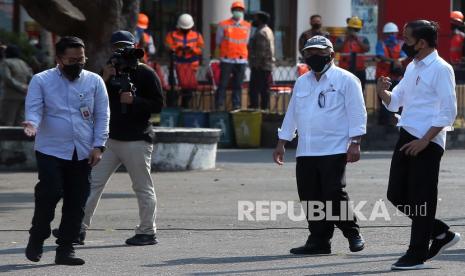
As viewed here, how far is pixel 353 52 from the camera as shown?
21344mm

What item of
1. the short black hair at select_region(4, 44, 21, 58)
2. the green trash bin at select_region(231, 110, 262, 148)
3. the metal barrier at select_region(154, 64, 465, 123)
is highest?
the short black hair at select_region(4, 44, 21, 58)

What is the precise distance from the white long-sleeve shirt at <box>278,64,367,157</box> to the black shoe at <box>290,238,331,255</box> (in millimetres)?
683

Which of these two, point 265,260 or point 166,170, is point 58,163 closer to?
point 265,260

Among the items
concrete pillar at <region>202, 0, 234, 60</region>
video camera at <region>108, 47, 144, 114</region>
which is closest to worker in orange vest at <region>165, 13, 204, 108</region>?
concrete pillar at <region>202, 0, 234, 60</region>

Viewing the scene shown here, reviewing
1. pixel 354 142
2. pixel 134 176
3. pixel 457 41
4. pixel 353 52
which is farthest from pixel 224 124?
pixel 354 142

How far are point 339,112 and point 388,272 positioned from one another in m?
1.42

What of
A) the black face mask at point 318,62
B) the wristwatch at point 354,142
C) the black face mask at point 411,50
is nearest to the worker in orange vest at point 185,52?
the black face mask at point 318,62

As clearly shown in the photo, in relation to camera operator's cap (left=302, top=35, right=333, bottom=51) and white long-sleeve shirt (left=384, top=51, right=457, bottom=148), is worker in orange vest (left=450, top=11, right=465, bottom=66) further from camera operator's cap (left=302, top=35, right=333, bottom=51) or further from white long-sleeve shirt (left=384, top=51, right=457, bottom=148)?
white long-sleeve shirt (left=384, top=51, right=457, bottom=148)

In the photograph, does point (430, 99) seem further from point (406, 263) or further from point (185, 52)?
point (185, 52)

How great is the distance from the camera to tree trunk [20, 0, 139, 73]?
54.6 feet

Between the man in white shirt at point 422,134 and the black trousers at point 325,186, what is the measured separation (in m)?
0.64

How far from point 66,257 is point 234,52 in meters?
13.4

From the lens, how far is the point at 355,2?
1158 inches

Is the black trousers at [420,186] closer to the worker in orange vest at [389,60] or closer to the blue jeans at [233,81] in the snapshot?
the worker in orange vest at [389,60]
